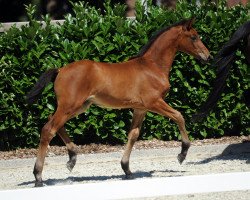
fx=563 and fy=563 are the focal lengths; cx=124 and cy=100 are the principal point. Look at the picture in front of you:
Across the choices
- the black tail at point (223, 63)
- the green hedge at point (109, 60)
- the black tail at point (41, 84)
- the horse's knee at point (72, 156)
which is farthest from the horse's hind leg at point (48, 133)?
the green hedge at point (109, 60)

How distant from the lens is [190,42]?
23.8 ft

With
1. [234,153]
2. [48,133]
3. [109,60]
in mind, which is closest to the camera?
[48,133]

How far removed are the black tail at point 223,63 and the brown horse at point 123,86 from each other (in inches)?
40.1

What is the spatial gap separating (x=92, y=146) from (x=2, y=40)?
228 centimetres

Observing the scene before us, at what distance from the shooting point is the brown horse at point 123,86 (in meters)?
6.52

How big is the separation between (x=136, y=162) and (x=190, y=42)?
2179 mm

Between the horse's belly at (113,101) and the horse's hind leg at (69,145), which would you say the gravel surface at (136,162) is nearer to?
the horse's hind leg at (69,145)

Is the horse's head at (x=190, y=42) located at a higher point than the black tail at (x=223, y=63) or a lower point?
higher

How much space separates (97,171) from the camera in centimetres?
782

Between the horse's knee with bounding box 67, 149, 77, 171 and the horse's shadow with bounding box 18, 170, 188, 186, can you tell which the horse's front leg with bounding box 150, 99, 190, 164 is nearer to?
the horse's shadow with bounding box 18, 170, 188, 186

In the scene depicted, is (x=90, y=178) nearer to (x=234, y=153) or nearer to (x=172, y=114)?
(x=172, y=114)

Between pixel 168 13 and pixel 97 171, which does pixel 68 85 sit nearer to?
pixel 97 171

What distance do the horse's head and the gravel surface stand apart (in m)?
1.51

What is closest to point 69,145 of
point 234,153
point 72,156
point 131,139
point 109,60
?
point 72,156
